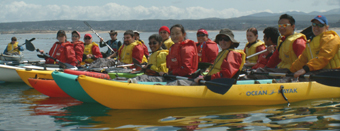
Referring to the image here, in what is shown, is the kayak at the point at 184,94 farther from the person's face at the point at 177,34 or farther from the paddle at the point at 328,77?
the person's face at the point at 177,34

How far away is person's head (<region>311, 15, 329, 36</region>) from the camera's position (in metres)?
7.20

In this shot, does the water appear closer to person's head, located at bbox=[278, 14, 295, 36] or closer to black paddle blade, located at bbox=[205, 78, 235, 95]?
black paddle blade, located at bbox=[205, 78, 235, 95]

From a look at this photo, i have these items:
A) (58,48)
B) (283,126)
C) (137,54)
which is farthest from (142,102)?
(58,48)

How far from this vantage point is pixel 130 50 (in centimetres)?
1133

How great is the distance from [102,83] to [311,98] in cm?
421

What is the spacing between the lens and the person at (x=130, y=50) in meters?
11.0

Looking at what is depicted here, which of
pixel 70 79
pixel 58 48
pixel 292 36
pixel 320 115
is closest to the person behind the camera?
pixel 320 115

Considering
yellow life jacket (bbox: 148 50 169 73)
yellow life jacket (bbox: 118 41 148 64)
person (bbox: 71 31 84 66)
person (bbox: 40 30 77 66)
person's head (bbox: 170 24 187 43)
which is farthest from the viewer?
person (bbox: 71 31 84 66)

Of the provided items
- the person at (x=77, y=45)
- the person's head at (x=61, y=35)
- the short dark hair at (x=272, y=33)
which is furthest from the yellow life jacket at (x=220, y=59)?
the person at (x=77, y=45)

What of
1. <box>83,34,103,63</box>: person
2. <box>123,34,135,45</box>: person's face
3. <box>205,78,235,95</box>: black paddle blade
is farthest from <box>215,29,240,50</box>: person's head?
<box>83,34,103,63</box>: person

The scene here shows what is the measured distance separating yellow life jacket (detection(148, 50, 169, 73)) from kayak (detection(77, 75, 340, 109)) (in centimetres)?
170

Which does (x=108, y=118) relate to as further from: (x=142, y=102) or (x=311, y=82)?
(x=311, y=82)

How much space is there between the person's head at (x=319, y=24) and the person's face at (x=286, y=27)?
0.75 m

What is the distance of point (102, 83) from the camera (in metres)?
6.63
